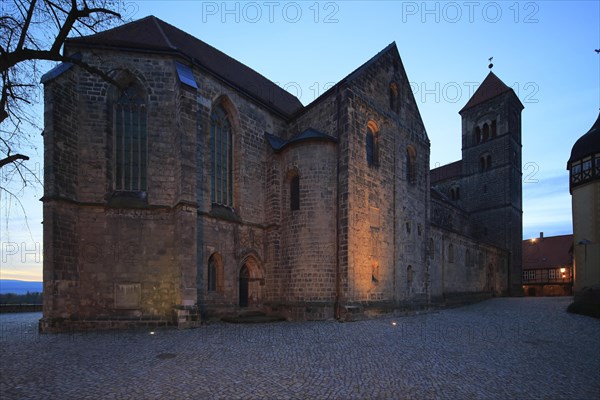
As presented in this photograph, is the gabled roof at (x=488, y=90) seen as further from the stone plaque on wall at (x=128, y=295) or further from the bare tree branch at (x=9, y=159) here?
the bare tree branch at (x=9, y=159)

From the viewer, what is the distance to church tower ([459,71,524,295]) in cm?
3694

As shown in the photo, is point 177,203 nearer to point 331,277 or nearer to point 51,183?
point 51,183

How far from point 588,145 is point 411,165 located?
Answer: 41.0 feet

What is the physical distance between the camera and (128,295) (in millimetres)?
13031

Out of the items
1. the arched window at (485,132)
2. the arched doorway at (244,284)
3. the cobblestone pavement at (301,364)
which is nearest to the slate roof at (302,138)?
the arched doorway at (244,284)

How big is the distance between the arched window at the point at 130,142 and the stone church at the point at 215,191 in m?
0.04

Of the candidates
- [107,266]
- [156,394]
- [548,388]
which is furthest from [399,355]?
[107,266]

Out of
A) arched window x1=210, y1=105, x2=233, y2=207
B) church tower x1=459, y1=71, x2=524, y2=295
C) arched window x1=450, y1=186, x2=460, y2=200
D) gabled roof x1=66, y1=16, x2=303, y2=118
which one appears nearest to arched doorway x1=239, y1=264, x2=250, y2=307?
arched window x1=210, y1=105, x2=233, y2=207

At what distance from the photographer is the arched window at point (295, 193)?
16812 millimetres

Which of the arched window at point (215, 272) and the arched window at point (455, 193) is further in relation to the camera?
the arched window at point (455, 193)

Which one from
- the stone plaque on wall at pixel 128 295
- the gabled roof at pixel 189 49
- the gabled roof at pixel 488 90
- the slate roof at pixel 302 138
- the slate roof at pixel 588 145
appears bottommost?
the stone plaque on wall at pixel 128 295

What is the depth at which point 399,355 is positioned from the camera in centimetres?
882

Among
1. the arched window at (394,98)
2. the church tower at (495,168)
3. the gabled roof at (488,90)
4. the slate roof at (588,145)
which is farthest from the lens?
the gabled roof at (488,90)

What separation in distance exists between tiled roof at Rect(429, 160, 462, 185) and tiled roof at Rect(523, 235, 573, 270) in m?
17.5
